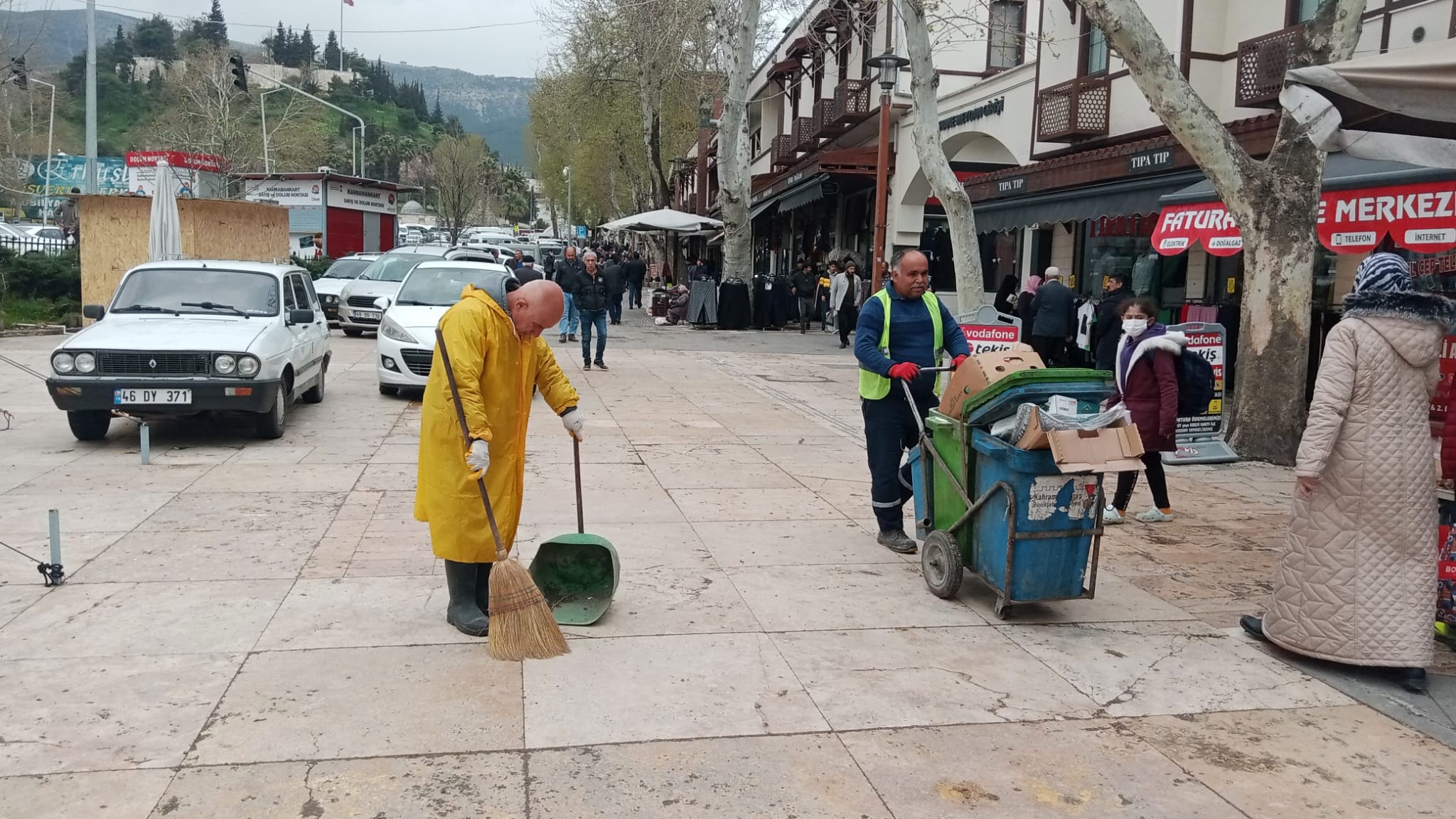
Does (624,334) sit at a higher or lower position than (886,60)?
lower

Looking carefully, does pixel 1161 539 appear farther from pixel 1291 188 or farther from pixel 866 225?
pixel 866 225

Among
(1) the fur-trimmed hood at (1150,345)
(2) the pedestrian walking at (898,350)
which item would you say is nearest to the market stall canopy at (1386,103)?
(1) the fur-trimmed hood at (1150,345)

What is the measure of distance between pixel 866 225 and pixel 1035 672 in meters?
25.2

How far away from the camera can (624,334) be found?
23688 millimetres

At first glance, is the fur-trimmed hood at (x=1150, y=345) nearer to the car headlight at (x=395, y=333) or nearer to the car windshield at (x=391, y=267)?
the car headlight at (x=395, y=333)

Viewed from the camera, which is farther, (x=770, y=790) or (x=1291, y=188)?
(x=1291, y=188)

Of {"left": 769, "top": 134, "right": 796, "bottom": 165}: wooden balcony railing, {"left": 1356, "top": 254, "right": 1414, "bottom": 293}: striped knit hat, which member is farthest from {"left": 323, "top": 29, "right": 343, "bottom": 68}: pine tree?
{"left": 1356, "top": 254, "right": 1414, "bottom": 293}: striped knit hat

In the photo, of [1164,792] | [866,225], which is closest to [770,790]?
[1164,792]

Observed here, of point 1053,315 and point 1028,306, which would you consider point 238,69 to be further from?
point 1053,315

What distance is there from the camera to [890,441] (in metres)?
6.39

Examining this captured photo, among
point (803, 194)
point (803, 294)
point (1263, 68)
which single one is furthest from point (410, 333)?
point (803, 194)

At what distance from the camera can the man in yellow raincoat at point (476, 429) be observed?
4594 mm

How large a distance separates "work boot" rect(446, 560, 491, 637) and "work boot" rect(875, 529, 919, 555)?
263 cm

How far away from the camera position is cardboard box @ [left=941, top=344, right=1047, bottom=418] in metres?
5.48
